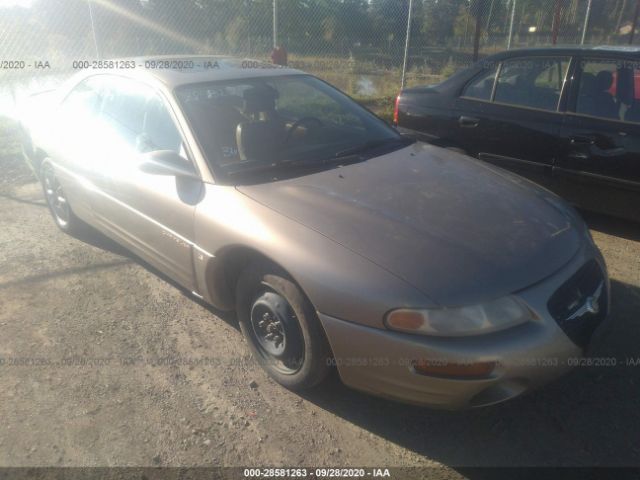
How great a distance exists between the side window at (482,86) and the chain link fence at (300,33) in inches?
184

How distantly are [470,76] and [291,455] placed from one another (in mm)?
3933

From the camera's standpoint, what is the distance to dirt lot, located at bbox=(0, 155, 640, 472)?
2.22 meters

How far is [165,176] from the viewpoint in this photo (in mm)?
2906

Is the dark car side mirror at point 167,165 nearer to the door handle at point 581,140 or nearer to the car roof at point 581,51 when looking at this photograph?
the door handle at point 581,140

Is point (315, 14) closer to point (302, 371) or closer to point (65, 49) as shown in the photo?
point (65, 49)

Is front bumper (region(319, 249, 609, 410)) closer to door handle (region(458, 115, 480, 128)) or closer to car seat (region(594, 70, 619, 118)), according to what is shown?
car seat (region(594, 70, 619, 118))

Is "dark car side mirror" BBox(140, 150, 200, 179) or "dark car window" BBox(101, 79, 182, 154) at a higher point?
"dark car window" BBox(101, 79, 182, 154)

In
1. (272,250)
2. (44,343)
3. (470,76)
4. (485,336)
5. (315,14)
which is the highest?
(315,14)

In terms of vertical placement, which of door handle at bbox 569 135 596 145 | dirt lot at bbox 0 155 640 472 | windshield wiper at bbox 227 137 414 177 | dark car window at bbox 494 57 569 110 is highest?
dark car window at bbox 494 57 569 110

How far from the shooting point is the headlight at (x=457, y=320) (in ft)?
6.44

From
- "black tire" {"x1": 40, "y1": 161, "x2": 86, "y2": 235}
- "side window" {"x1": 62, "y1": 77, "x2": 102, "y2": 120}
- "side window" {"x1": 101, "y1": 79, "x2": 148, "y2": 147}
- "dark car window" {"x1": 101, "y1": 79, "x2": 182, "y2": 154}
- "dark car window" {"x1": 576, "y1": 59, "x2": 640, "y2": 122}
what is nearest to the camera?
"dark car window" {"x1": 101, "y1": 79, "x2": 182, "y2": 154}

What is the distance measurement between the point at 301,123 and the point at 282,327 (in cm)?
144

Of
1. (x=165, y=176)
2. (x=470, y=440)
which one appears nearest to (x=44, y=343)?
(x=165, y=176)

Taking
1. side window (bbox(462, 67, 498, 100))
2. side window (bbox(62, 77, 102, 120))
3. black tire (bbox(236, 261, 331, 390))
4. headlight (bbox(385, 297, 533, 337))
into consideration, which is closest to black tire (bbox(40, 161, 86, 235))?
side window (bbox(62, 77, 102, 120))
